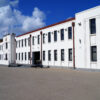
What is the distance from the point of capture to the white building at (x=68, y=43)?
2016cm

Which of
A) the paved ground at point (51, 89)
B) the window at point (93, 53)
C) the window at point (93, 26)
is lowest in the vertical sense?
Answer: the paved ground at point (51, 89)

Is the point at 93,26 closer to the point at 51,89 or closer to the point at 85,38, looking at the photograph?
the point at 85,38

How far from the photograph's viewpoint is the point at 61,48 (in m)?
26.1

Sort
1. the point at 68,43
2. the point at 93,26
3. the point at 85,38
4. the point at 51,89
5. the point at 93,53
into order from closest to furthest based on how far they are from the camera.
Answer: the point at 51,89 < the point at 93,53 < the point at 93,26 < the point at 85,38 < the point at 68,43

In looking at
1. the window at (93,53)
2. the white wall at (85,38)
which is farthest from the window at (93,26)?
the window at (93,53)

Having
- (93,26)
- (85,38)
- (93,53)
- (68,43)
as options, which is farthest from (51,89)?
(68,43)

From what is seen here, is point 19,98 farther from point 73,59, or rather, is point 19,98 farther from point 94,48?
point 73,59

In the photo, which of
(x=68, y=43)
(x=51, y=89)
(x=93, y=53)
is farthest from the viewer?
(x=68, y=43)

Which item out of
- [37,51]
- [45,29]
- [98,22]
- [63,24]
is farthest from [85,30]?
[37,51]

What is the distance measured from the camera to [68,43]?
2455cm

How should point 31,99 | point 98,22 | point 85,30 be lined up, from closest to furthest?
point 31,99 < point 98,22 < point 85,30

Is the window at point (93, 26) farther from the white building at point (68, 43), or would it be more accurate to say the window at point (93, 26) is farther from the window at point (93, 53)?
the window at point (93, 53)

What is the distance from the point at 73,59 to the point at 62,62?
3.11 metres

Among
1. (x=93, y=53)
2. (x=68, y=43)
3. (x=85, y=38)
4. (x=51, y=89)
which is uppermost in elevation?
(x=85, y=38)
